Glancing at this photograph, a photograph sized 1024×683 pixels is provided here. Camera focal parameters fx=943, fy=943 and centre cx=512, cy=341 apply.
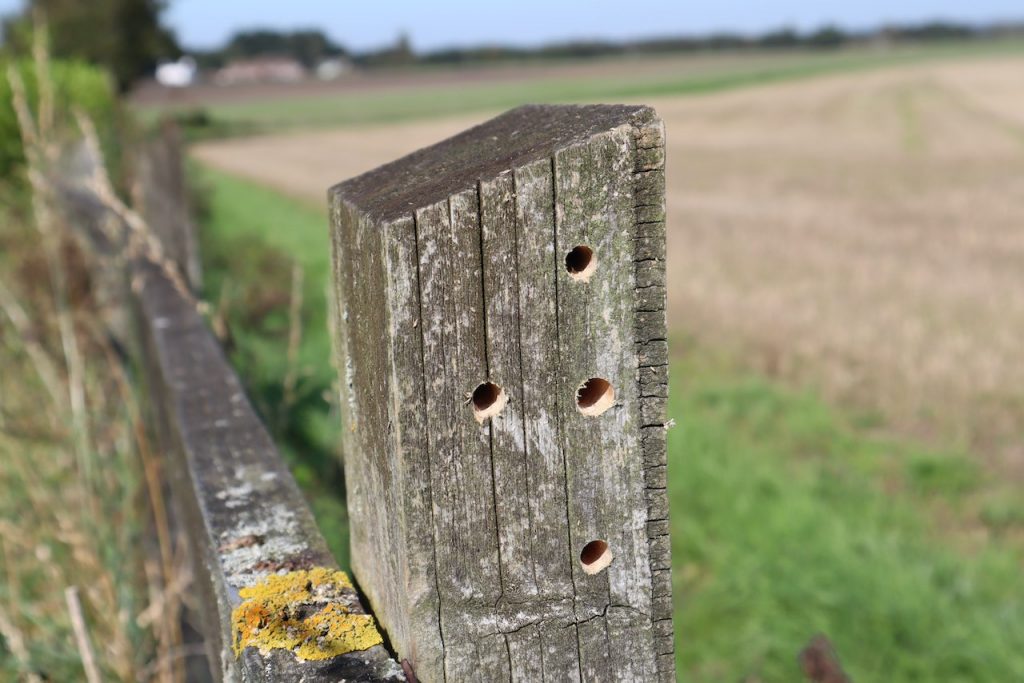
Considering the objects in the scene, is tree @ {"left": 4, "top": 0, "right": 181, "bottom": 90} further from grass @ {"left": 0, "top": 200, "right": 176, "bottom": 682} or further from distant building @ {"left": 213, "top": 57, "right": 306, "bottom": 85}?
distant building @ {"left": 213, "top": 57, "right": 306, "bottom": 85}

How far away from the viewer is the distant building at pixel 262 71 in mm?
95562

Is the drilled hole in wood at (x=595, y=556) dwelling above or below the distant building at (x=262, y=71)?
below

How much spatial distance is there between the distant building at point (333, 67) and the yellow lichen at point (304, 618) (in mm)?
103106

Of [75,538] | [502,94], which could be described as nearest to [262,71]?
[502,94]

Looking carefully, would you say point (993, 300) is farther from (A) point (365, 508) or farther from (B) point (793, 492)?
(A) point (365, 508)

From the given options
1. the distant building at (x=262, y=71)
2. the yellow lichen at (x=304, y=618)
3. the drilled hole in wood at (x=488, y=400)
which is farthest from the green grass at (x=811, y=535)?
the distant building at (x=262, y=71)

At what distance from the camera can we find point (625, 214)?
105cm

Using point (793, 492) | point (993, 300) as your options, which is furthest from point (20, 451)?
point (993, 300)

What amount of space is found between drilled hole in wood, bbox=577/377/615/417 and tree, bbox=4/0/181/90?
116ft

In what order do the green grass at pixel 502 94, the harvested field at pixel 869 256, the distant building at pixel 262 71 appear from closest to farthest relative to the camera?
1. the harvested field at pixel 869 256
2. the green grass at pixel 502 94
3. the distant building at pixel 262 71

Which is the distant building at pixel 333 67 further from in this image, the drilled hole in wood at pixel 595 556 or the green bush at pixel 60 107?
the drilled hole in wood at pixel 595 556

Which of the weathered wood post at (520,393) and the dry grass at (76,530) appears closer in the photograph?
the weathered wood post at (520,393)

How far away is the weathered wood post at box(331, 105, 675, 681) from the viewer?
1022 mm

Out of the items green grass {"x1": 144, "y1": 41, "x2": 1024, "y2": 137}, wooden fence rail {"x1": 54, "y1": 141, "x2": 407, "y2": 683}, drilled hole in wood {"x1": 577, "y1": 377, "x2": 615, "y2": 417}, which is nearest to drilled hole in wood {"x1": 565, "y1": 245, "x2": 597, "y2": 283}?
drilled hole in wood {"x1": 577, "y1": 377, "x2": 615, "y2": 417}
